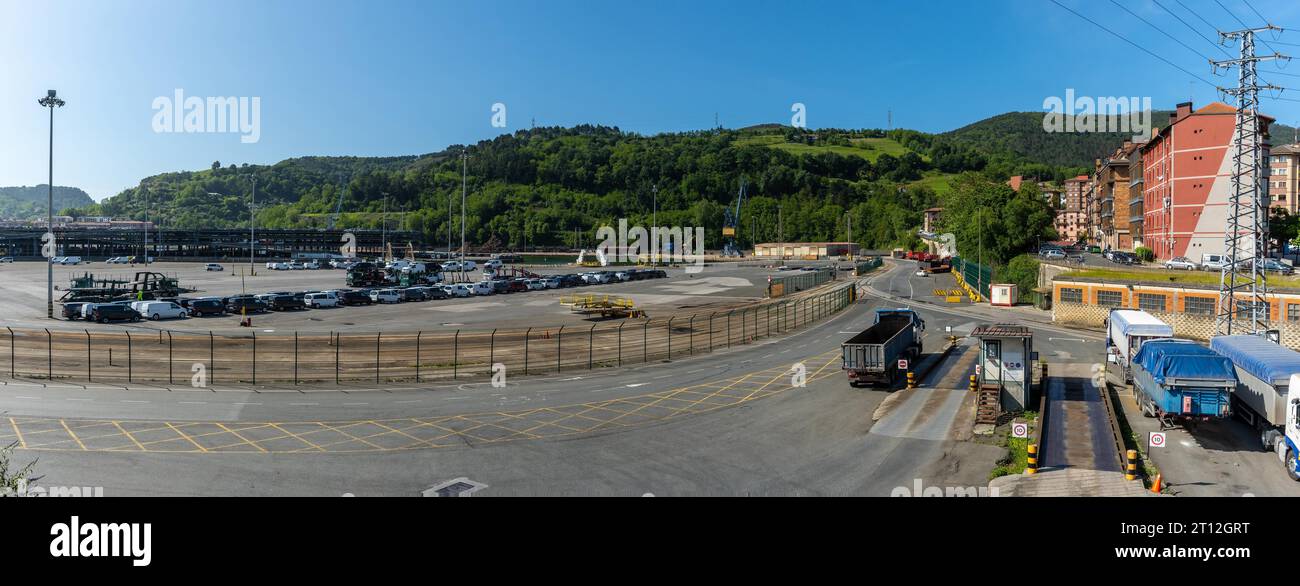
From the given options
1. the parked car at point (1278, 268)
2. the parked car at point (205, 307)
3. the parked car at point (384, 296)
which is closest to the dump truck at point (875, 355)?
the parked car at point (1278, 268)

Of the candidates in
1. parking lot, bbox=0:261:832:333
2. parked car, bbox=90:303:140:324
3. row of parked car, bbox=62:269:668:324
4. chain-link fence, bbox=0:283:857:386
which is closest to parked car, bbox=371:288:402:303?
row of parked car, bbox=62:269:668:324

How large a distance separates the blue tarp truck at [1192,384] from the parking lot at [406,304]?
43627mm

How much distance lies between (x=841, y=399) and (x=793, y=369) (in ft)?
25.6

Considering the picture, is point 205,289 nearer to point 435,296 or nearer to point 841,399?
point 435,296

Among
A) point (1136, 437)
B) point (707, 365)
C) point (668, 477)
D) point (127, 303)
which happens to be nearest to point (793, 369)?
point (707, 365)

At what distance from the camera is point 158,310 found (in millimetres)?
62375

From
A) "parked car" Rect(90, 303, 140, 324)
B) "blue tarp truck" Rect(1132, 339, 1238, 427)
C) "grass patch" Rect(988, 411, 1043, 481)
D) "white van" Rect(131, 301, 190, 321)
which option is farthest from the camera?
"white van" Rect(131, 301, 190, 321)

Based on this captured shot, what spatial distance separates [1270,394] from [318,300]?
70.6 meters

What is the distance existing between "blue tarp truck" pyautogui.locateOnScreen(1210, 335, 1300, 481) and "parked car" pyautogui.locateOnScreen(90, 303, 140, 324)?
231 ft

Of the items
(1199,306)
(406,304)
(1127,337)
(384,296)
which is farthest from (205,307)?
(1199,306)

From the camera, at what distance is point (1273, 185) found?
154875 mm

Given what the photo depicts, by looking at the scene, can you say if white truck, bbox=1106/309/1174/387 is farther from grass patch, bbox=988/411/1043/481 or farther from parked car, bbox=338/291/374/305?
parked car, bbox=338/291/374/305

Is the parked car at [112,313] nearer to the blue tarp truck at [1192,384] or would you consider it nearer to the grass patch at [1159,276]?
the blue tarp truck at [1192,384]

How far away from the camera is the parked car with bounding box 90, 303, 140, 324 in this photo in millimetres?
60250
